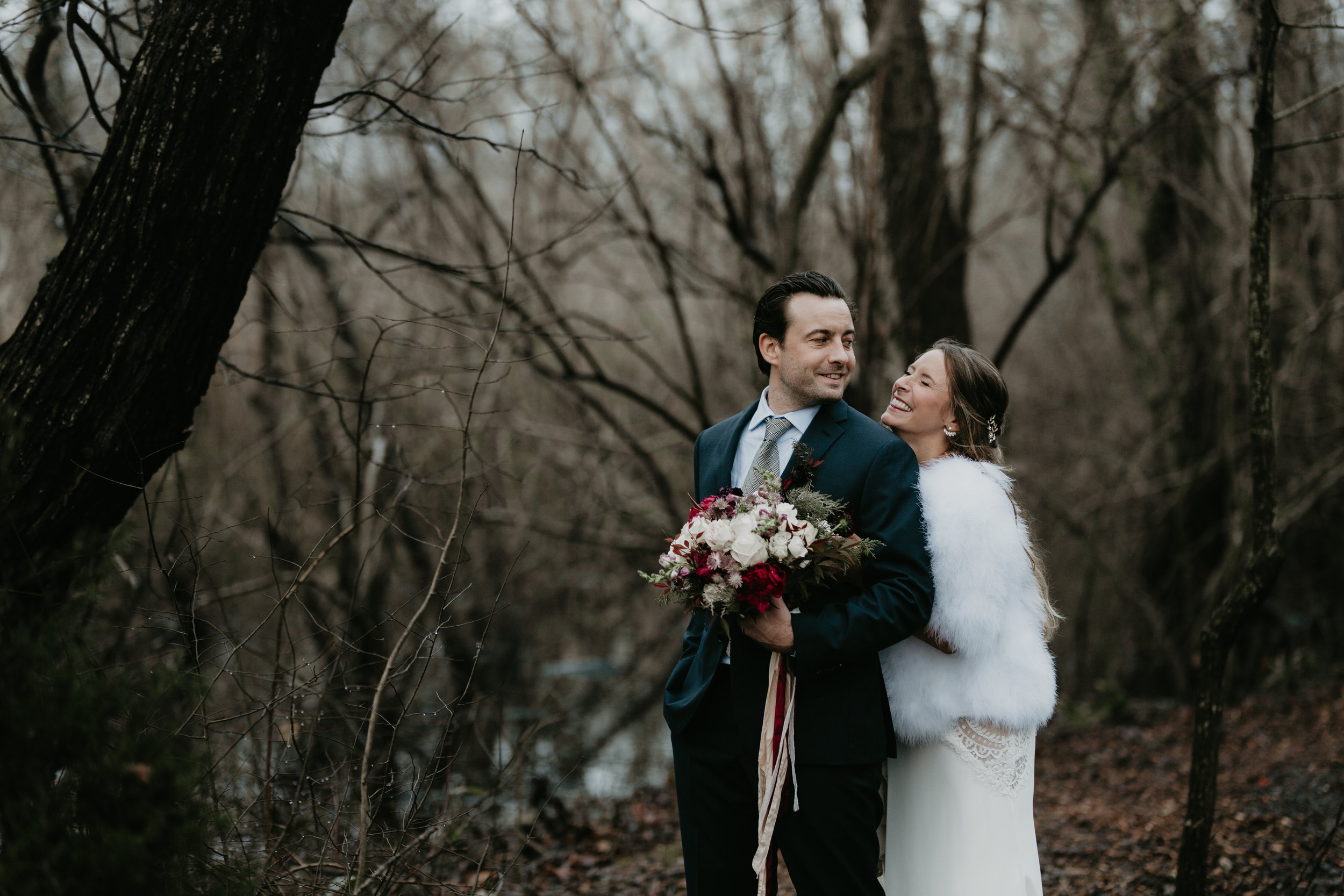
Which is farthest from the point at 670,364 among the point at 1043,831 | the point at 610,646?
the point at 1043,831

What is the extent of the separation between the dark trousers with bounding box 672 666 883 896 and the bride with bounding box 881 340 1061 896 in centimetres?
25

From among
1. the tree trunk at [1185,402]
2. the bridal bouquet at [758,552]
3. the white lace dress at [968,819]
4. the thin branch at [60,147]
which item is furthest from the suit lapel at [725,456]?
the tree trunk at [1185,402]

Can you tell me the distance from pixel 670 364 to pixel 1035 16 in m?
5.25

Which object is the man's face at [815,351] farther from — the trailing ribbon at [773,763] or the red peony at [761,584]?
the trailing ribbon at [773,763]

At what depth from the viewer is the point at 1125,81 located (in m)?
6.50

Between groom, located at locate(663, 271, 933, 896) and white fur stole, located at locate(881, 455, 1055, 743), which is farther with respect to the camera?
white fur stole, located at locate(881, 455, 1055, 743)

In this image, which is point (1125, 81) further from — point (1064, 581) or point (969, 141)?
point (1064, 581)

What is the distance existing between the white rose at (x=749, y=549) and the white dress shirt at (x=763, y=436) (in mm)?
473

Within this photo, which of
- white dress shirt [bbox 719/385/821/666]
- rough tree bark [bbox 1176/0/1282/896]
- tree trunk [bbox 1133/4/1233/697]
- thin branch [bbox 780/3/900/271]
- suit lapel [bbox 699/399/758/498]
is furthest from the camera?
tree trunk [bbox 1133/4/1233/697]

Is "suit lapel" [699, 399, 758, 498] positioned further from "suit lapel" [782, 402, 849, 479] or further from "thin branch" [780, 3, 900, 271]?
"thin branch" [780, 3, 900, 271]

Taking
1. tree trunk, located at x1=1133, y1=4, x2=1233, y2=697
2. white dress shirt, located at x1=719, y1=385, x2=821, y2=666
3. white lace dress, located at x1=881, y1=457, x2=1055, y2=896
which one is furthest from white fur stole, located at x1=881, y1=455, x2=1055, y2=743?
tree trunk, located at x1=1133, y1=4, x2=1233, y2=697

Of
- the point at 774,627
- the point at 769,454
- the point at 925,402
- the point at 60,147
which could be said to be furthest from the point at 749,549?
the point at 60,147

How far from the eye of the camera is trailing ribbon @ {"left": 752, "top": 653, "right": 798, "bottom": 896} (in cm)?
274

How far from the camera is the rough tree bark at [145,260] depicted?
10.2 ft
